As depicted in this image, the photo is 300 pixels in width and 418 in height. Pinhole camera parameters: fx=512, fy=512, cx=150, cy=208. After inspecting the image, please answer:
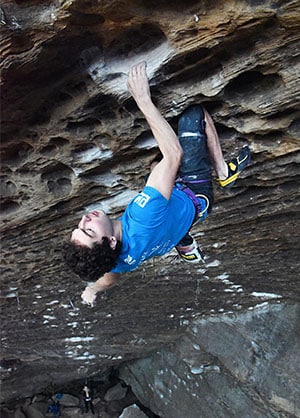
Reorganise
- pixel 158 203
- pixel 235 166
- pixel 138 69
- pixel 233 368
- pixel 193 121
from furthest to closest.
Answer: pixel 233 368 → pixel 235 166 → pixel 193 121 → pixel 138 69 → pixel 158 203

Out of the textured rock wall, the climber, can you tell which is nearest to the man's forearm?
the climber

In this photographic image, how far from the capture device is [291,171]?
2.93 metres

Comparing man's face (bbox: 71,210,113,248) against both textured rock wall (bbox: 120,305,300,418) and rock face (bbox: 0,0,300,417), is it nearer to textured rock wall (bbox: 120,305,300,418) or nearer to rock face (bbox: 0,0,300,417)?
rock face (bbox: 0,0,300,417)

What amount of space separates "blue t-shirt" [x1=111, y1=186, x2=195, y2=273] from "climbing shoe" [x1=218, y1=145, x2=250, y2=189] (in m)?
0.26

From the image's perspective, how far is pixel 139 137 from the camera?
2783mm

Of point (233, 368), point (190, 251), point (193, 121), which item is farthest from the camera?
point (233, 368)

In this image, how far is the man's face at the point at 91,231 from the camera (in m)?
2.18

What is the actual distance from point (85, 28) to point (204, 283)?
2.83 meters

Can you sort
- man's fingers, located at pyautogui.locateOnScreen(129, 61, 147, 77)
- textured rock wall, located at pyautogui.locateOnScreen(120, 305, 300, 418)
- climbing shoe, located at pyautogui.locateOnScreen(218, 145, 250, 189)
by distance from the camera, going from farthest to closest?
textured rock wall, located at pyautogui.locateOnScreen(120, 305, 300, 418) → climbing shoe, located at pyautogui.locateOnScreen(218, 145, 250, 189) → man's fingers, located at pyautogui.locateOnScreen(129, 61, 147, 77)

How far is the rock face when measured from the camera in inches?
84.3

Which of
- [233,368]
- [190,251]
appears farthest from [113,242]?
[233,368]

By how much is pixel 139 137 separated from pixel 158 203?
2.39 ft

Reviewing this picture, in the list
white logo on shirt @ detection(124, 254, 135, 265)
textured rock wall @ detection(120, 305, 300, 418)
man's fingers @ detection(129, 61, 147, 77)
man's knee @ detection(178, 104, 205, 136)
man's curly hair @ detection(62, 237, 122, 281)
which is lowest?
textured rock wall @ detection(120, 305, 300, 418)

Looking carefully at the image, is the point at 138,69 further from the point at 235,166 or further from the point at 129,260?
the point at 129,260
